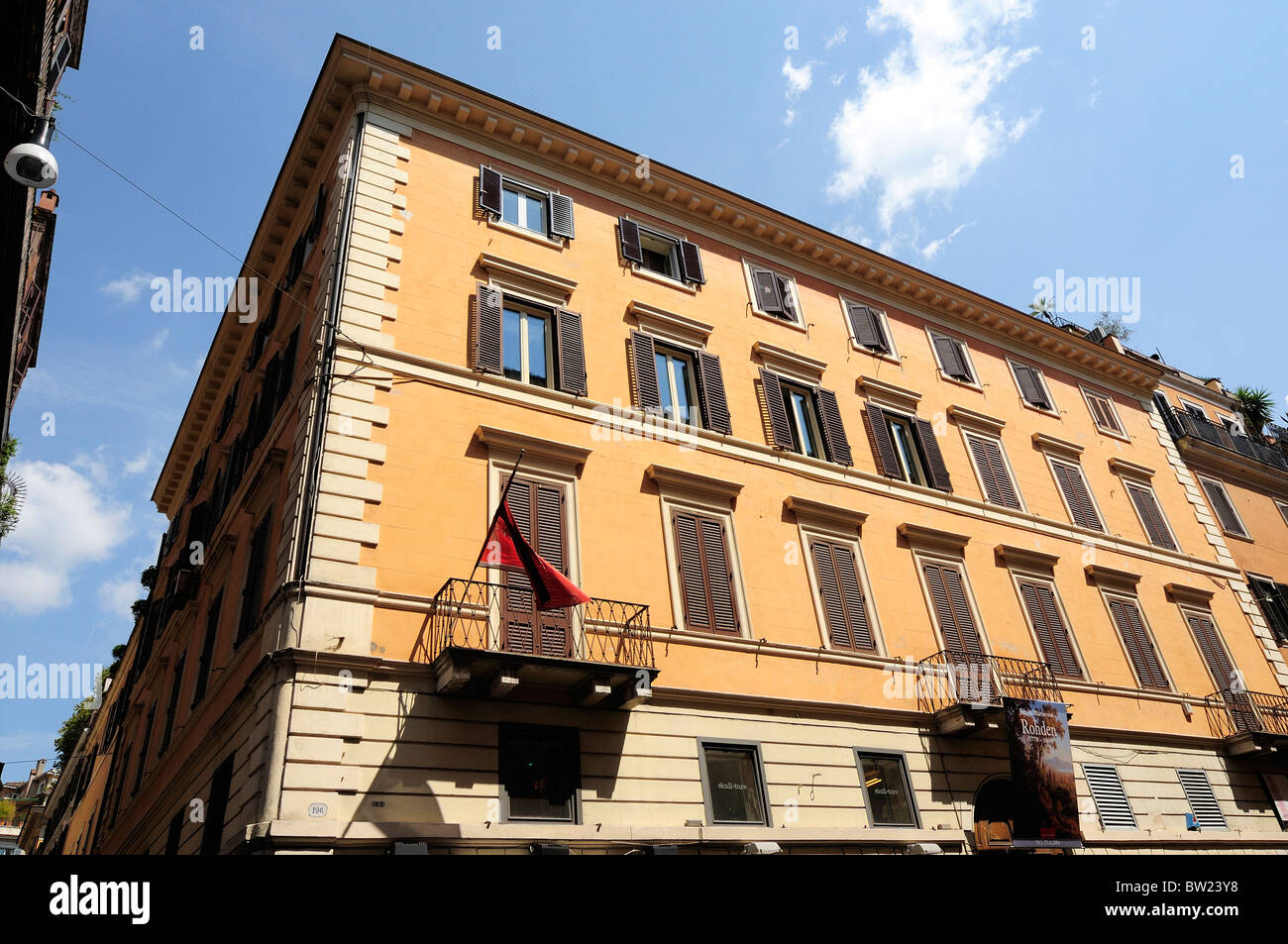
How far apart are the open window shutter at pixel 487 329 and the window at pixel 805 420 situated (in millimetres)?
5517

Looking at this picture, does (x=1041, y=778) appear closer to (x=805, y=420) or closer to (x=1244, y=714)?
(x=805, y=420)

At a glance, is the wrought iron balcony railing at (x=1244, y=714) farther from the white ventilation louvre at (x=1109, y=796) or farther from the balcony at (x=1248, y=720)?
the white ventilation louvre at (x=1109, y=796)

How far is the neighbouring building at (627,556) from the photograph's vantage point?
34.0 ft

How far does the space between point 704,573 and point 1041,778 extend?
621 centimetres

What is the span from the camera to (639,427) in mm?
14398

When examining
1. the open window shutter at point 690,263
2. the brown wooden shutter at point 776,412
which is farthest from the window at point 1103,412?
the open window shutter at point 690,263

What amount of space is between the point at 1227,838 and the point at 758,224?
15.6m

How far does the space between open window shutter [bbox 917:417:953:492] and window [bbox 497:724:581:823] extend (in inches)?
418

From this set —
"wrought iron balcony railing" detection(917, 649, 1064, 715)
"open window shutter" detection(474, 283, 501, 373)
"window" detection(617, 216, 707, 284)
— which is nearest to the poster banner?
"wrought iron balcony railing" detection(917, 649, 1064, 715)

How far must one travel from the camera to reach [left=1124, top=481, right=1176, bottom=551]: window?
2145cm

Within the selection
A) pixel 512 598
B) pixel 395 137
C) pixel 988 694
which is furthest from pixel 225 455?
pixel 988 694

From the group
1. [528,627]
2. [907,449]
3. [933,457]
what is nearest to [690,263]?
[907,449]

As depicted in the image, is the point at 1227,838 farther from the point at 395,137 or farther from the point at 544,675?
the point at 395,137

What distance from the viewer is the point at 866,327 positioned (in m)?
20.0
